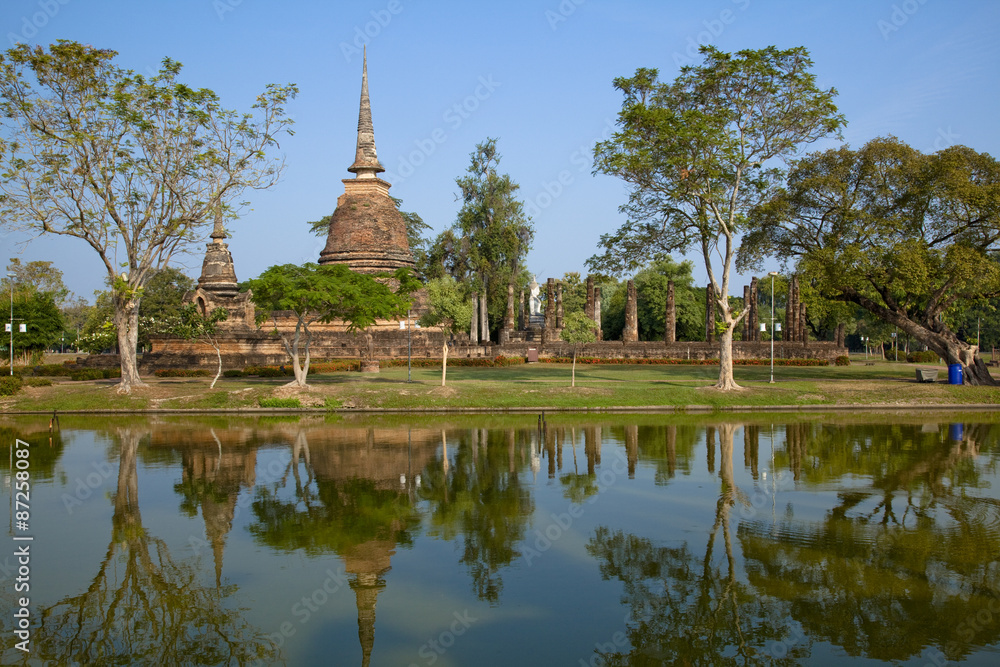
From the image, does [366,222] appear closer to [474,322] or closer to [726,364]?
[474,322]

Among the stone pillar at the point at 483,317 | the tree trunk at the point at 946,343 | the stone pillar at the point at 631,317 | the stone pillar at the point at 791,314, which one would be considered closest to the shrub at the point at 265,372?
the stone pillar at the point at 483,317

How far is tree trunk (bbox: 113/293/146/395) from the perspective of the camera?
986 inches

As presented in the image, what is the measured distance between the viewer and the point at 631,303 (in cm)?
4791

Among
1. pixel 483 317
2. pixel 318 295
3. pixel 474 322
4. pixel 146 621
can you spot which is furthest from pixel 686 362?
pixel 146 621

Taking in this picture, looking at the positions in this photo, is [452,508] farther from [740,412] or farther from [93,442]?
[740,412]

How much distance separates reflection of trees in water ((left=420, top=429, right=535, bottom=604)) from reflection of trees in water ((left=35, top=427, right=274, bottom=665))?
2.47 m

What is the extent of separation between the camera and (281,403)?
2280 cm

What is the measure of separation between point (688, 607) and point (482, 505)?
4307 millimetres

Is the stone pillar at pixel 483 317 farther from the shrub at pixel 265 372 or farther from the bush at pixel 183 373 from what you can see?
the bush at pixel 183 373

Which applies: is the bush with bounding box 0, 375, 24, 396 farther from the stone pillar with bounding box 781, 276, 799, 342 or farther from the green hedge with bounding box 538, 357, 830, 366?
the stone pillar with bounding box 781, 276, 799, 342

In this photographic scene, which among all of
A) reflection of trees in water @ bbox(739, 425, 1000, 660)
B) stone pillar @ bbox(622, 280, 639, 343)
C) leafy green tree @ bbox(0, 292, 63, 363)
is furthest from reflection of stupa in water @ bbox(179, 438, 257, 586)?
stone pillar @ bbox(622, 280, 639, 343)

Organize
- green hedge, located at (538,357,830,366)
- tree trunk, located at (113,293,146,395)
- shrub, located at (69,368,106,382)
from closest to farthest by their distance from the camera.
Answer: tree trunk, located at (113,293,146,395) < shrub, located at (69,368,106,382) < green hedge, located at (538,357,830,366)

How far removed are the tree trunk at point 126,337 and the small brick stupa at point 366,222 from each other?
18.0 m

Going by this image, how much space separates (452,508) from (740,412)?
14.1 meters
